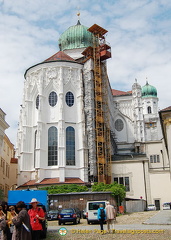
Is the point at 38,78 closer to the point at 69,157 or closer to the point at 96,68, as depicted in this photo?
the point at 96,68

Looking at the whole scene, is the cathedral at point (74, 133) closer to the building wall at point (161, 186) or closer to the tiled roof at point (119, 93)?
the building wall at point (161, 186)

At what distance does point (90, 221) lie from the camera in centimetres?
2164

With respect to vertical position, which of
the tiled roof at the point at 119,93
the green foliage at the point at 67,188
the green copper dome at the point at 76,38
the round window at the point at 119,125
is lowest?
the green foliage at the point at 67,188

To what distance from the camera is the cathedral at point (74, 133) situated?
44062mm

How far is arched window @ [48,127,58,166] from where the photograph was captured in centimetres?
4488

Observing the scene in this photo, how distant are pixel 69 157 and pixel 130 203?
1139cm

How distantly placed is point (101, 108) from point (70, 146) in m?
7.73

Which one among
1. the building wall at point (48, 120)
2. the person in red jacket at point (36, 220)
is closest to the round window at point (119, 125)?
the building wall at point (48, 120)

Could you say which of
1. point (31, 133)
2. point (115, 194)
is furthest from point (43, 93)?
point (115, 194)

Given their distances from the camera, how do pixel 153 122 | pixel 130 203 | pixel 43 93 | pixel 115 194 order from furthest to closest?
pixel 153 122, pixel 43 93, pixel 130 203, pixel 115 194

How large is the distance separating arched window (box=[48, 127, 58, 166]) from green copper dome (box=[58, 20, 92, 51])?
63.0 ft

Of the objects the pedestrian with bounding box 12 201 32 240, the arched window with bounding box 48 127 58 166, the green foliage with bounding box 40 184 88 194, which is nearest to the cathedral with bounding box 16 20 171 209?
the arched window with bounding box 48 127 58 166

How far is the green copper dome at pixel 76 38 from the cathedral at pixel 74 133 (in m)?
4.60

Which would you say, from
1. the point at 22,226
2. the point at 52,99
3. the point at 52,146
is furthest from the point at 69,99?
the point at 22,226
